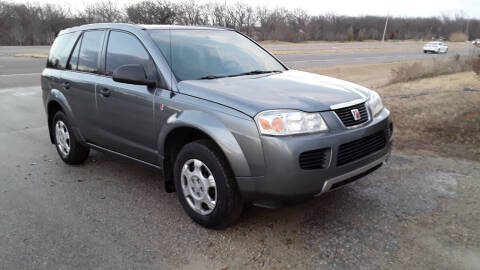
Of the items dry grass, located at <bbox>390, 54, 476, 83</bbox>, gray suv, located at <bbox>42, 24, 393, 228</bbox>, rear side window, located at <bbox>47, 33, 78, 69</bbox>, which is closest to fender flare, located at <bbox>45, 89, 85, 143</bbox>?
gray suv, located at <bbox>42, 24, 393, 228</bbox>

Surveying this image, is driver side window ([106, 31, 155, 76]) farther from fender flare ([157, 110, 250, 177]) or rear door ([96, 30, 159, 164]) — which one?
fender flare ([157, 110, 250, 177])

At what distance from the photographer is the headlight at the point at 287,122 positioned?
2.92 metres

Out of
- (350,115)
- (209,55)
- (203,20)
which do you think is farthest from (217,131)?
(203,20)

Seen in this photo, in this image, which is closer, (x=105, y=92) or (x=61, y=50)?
(x=105, y=92)

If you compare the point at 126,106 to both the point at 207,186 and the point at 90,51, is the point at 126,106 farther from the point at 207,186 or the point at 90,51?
the point at 207,186

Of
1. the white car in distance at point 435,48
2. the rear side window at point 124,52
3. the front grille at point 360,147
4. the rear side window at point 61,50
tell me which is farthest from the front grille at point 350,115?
the white car in distance at point 435,48

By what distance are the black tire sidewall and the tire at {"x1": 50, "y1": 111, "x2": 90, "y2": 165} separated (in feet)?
7.02

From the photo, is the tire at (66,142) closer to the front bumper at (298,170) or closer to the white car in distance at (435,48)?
the front bumper at (298,170)

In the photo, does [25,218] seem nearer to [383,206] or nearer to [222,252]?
[222,252]

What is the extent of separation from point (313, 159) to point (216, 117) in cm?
82

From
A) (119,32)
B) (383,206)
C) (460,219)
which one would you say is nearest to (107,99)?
(119,32)

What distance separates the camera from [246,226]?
3.54 m

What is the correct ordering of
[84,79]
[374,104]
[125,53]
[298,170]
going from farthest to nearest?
→ [84,79] < [125,53] < [374,104] < [298,170]

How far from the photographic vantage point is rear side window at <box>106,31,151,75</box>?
3.86 metres
